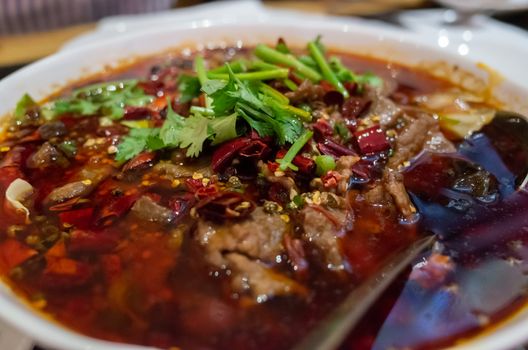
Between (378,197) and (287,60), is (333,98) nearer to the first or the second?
(287,60)

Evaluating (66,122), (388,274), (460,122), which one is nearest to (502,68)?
(460,122)

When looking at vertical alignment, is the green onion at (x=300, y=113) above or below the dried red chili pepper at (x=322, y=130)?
above

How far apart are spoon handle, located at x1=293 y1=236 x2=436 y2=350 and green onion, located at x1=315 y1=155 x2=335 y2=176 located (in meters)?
0.55

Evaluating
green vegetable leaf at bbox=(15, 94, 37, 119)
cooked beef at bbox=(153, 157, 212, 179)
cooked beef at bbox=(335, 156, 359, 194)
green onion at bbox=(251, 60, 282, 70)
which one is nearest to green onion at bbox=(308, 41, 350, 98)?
green onion at bbox=(251, 60, 282, 70)

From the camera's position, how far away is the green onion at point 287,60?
3084 mm

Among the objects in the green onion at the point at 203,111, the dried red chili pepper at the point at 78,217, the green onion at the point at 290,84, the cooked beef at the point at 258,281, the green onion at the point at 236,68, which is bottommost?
the dried red chili pepper at the point at 78,217

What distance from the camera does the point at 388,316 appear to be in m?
1.84

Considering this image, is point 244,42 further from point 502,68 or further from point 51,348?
point 51,348

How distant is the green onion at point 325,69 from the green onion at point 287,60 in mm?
51

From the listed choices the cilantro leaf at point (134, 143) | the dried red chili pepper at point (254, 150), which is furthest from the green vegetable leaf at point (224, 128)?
the cilantro leaf at point (134, 143)

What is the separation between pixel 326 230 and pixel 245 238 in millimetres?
363

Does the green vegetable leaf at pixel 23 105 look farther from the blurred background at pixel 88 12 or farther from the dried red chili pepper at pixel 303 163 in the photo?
the dried red chili pepper at pixel 303 163

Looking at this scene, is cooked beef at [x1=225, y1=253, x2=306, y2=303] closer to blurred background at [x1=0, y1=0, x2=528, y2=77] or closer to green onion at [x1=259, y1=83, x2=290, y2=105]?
green onion at [x1=259, y1=83, x2=290, y2=105]

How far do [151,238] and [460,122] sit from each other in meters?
1.95
